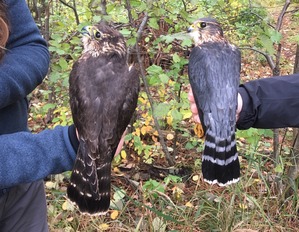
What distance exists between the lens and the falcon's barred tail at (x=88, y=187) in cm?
215

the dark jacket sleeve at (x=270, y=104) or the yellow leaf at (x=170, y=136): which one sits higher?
the dark jacket sleeve at (x=270, y=104)

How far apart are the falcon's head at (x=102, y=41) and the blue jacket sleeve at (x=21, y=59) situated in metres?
0.32

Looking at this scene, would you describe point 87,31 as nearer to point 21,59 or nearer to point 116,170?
point 21,59

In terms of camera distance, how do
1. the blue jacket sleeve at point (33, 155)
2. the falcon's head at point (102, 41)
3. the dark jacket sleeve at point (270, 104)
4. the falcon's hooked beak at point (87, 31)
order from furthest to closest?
the falcon's hooked beak at point (87, 31), the falcon's head at point (102, 41), the dark jacket sleeve at point (270, 104), the blue jacket sleeve at point (33, 155)

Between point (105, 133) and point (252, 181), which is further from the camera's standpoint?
point (252, 181)

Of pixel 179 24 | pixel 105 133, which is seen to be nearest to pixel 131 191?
pixel 179 24

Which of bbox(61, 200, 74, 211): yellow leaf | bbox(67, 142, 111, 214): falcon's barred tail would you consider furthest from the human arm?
bbox(61, 200, 74, 211): yellow leaf

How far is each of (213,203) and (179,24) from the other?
1.78 metres

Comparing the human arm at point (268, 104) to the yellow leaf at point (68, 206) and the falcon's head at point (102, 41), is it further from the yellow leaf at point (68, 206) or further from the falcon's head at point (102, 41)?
the yellow leaf at point (68, 206)

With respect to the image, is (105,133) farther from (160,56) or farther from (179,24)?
(160,56)

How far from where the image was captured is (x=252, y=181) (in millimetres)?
4062

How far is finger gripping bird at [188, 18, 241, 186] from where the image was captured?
2.37 metres

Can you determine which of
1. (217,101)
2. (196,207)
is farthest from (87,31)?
(196,207)

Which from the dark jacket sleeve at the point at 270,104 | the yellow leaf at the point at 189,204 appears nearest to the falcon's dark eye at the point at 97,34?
the dark jacket sleeve at the point at 270,104
